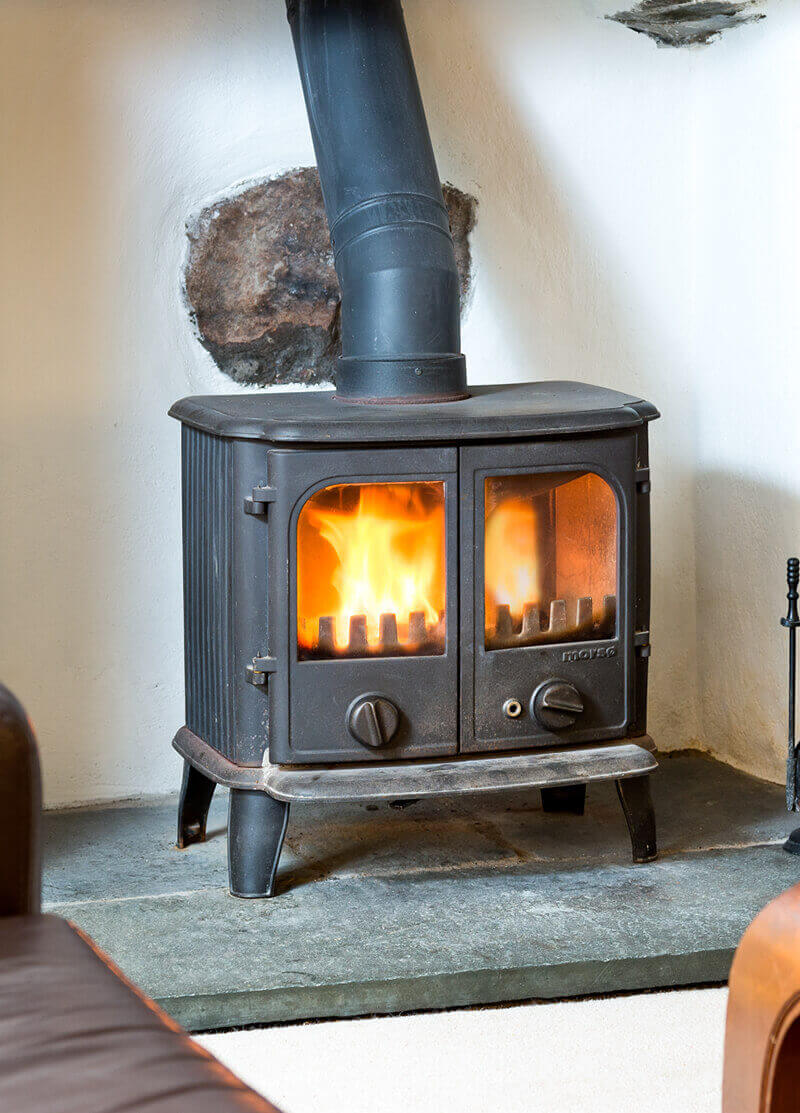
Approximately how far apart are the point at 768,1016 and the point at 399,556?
109 cm

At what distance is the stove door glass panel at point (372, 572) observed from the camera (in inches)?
84.8

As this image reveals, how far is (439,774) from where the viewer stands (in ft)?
7.07

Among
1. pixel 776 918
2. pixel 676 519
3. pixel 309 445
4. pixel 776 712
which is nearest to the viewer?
pixel 776 918

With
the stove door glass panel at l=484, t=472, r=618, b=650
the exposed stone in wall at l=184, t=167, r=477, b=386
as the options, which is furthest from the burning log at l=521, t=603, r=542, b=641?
the exposed stone in wall at l=184, t=167, r=477, b=386

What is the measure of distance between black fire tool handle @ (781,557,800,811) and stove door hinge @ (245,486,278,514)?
0.92m

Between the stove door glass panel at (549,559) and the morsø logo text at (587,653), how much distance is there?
0.09 feet

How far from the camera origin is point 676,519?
9.66 ft

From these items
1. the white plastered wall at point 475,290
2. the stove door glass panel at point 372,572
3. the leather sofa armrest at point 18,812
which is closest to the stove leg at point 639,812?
the stove door glass panel at point 372,572

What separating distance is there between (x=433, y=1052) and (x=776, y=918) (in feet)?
2.53

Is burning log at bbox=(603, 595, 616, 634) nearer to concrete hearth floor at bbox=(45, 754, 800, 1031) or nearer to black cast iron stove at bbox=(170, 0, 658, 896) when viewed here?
black cast iron stove at bbox=(170, 0, 658, 896)

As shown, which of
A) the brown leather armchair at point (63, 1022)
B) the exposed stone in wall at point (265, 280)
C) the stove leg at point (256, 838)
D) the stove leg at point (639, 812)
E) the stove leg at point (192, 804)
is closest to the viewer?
the brown leather armchair at point (63, 1022)

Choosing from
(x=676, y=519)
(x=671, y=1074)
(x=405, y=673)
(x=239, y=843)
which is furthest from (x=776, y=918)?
(x=676, y=519)

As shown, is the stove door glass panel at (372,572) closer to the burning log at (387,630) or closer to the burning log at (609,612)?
the burning log at (387,630)

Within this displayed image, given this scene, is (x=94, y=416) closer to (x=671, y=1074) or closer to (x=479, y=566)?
(x=479, y=566)
